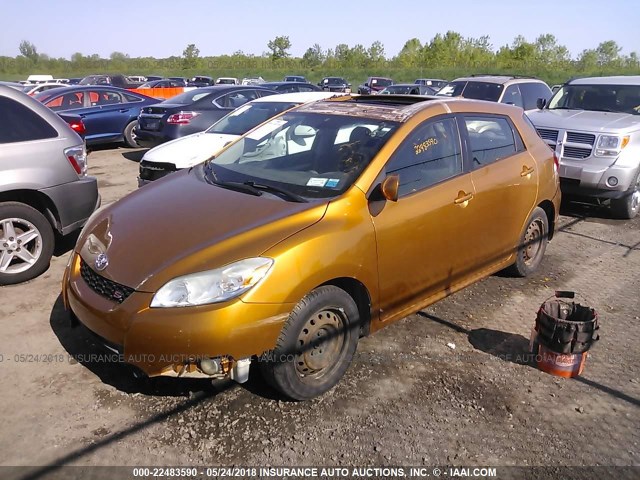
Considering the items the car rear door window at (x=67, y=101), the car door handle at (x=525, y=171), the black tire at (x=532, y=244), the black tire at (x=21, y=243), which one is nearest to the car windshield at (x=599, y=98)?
the black tire at (x=532, y=244)

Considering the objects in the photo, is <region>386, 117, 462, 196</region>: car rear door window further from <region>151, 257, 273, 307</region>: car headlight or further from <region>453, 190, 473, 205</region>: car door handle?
<region>151, 257, 273, 307</region>: car headlight

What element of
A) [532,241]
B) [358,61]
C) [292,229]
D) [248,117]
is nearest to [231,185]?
[292,229]

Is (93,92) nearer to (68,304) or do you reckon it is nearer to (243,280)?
(68,304)

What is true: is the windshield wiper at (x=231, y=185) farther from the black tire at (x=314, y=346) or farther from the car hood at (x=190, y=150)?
the car hood at (x=190, y=150)

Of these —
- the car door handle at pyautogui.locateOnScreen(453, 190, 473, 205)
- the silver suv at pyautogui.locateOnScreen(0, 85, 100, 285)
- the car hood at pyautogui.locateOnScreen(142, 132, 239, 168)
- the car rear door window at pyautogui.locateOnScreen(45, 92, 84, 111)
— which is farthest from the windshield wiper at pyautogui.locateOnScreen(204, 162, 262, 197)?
the car rear door window at pyautogui.locateOnScreen(45, 92, 84, 111)

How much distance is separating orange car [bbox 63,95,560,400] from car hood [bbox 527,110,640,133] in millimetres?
3298

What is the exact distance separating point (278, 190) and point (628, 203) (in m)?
5.97

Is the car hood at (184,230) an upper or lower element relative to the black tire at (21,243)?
upper

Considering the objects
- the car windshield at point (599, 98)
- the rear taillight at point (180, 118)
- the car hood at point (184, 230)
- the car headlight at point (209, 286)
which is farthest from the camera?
the rear taillight at point (180, 118)

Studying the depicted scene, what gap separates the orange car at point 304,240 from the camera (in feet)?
9.37

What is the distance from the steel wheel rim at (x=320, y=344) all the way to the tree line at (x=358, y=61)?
55.6 meters

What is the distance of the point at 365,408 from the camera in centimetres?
324

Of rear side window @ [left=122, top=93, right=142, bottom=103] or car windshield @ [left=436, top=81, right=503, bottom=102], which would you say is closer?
car windshield @ [left=436, top=81, right=503, bottom=102]

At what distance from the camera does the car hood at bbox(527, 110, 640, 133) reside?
7301mm
